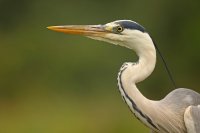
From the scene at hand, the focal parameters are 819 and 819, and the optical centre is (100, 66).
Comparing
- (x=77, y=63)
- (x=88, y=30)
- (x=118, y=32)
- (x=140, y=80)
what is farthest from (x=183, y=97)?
(x=77, y=63)

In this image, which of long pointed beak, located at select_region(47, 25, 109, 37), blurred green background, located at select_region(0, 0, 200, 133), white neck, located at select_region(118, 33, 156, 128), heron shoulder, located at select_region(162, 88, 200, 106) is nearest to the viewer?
white neck, located at select_region(118, 33, 156, 128)

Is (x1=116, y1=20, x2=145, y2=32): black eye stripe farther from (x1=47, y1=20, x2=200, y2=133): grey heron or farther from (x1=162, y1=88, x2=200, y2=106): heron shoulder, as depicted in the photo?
(x1=162, y1=88, x2=200, y2=106): heron shoulder

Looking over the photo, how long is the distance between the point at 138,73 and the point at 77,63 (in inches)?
208

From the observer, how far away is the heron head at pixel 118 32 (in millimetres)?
4363

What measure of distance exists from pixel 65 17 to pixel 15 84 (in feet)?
3.76

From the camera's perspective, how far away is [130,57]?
907 centimetres

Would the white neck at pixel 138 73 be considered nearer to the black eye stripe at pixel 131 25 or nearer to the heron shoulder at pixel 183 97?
the black eye stripe at pixel 131 25

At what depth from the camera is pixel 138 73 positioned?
4.34m

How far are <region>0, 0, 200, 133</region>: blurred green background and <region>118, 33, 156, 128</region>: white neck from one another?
3.42 meters

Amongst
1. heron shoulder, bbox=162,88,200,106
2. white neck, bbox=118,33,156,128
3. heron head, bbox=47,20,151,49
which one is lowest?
heron shoulder, bbox=162,88,200,106

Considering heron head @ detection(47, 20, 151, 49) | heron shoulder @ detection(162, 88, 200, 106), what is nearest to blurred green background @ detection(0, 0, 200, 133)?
heron shoulder @ detection(162, 88, 200, 106)

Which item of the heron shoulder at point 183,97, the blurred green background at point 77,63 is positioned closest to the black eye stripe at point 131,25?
the heron shoulder at point 183,97

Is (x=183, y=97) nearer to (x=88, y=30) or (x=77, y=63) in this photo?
(x=88, y=30)

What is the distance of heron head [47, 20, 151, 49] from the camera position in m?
4.36
